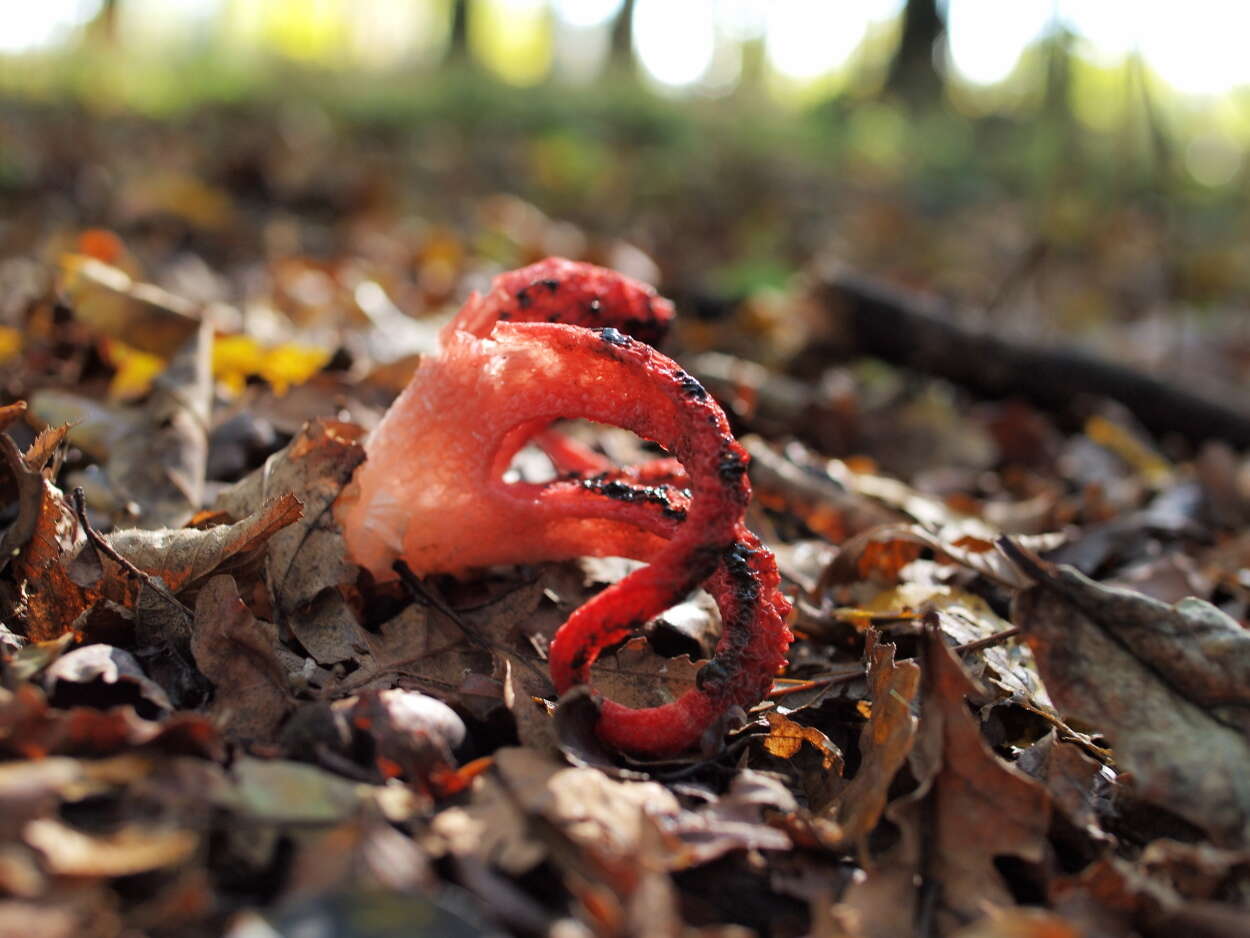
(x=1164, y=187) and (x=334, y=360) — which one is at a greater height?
(x=1164, y=187)

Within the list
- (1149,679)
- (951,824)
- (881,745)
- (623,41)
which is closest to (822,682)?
(881,745)

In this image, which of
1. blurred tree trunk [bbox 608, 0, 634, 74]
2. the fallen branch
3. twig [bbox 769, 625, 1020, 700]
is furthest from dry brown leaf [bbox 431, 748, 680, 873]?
blurred tree trunk [bbox 608, 0, 634, 74]

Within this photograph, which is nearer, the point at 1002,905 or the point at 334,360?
the point at 1002,905

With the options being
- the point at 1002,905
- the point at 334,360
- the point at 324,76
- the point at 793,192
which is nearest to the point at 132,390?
the point at 334,360

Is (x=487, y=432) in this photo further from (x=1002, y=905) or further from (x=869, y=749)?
(x=1002, y=905)

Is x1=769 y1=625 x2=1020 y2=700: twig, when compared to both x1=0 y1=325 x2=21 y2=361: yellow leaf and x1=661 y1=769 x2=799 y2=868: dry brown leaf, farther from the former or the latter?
x1=0 y1=325 x2=21 y2=361: yellow leaf

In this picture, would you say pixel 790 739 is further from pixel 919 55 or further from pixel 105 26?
pixel 105 26
